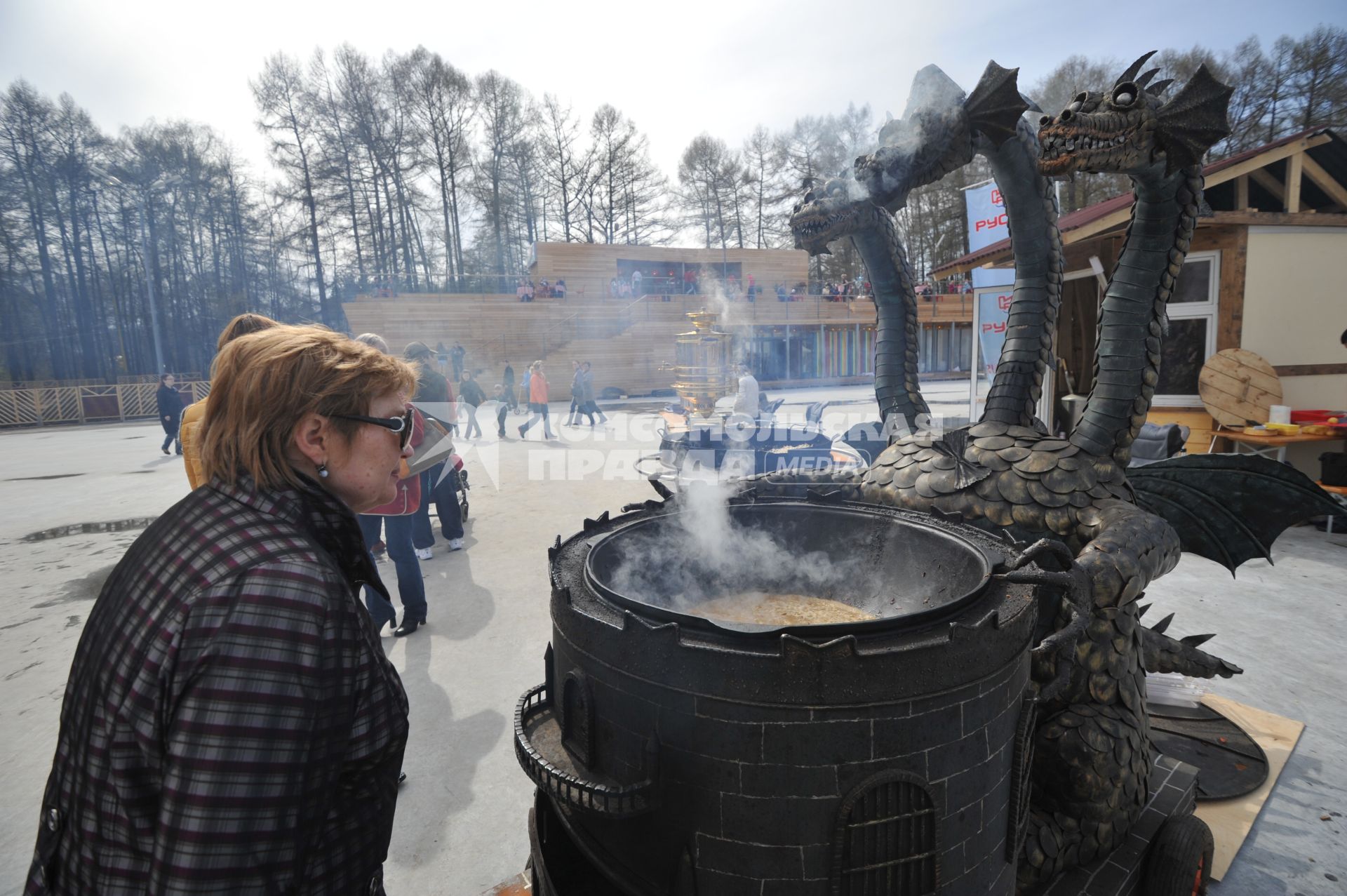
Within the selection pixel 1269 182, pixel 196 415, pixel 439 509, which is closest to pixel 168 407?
pixel 439 509

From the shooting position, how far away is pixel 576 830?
1787 mm

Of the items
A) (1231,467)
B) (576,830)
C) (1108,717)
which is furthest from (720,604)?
(1231,467)

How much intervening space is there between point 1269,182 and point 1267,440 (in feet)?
12.0

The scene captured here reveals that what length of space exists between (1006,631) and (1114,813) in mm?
1177

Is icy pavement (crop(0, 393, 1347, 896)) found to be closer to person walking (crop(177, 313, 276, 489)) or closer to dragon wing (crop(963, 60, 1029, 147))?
person walking (crop(177, 313, 276, 489))

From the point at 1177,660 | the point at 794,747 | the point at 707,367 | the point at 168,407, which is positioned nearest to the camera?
the point at 794,747

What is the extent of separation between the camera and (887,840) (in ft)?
4.81

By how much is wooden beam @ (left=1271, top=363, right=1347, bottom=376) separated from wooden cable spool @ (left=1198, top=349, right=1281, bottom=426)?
0.65 m

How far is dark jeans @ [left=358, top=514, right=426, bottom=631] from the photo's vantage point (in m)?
4.41

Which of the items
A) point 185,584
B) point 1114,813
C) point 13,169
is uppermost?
point 13,169

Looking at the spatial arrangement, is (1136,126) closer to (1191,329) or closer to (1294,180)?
(1191,329)

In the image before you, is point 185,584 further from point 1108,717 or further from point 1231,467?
point 1231,467

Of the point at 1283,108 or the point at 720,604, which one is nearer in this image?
the point at 720,604

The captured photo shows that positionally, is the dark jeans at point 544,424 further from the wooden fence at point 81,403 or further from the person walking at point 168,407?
the wooden fence at point 81,403
